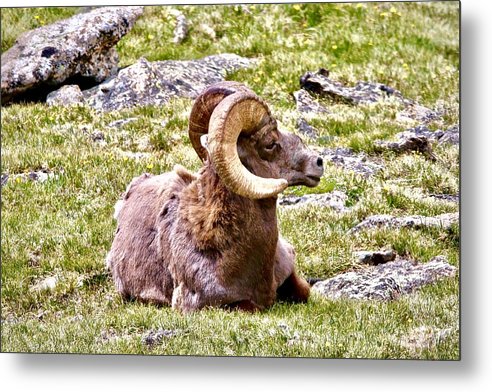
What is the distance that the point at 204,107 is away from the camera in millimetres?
13406

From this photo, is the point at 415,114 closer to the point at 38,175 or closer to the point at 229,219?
the point at 229,219

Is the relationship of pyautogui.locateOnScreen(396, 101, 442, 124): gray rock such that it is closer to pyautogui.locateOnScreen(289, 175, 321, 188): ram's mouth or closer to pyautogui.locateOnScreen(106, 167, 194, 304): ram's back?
pyautogui.locateOnScreen(289, 175, 321, 188): ram's mouth

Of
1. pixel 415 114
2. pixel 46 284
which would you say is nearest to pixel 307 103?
pixel 415 114

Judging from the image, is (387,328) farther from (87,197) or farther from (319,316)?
(87,197)

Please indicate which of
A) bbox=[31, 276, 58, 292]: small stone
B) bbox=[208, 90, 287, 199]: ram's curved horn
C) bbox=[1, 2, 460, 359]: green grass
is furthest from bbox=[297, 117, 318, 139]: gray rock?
bbox=[31, 276, 58, 292]: small stone

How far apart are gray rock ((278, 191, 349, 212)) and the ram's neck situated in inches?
35.9

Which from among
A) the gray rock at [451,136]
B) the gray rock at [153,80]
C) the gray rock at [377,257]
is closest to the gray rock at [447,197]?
the gray rock at [451,136]

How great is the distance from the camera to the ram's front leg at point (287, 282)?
13828 mm

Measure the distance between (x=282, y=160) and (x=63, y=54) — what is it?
258cm

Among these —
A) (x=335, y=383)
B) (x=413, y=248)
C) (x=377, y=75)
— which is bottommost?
(x=335, y=383)

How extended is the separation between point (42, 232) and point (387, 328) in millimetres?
3019

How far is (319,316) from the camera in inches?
538

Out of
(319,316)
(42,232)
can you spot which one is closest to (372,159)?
(319,316)

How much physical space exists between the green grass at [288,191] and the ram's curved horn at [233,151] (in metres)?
1.08
